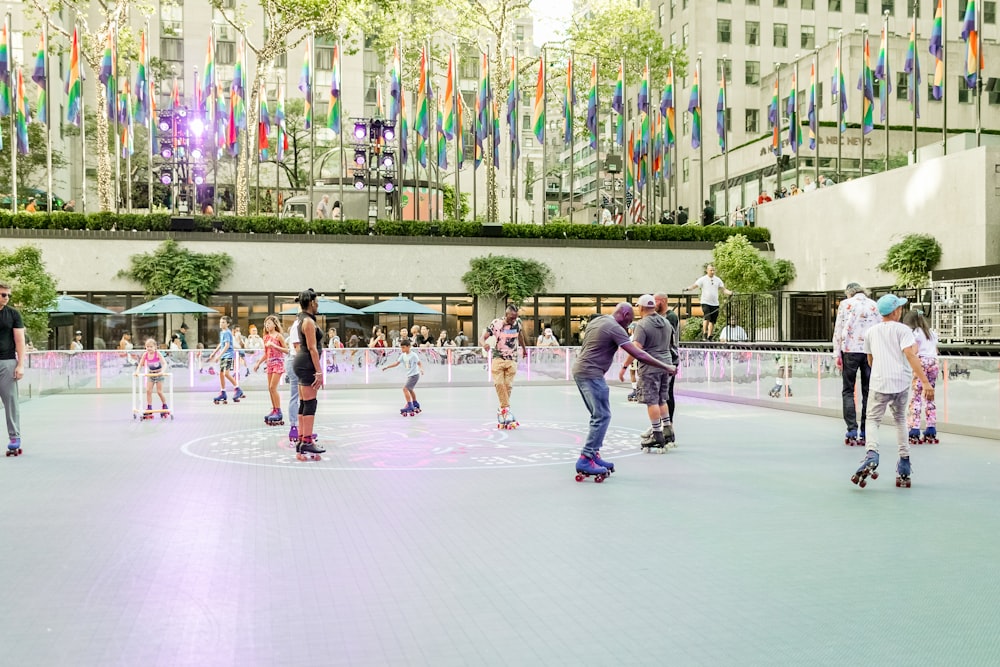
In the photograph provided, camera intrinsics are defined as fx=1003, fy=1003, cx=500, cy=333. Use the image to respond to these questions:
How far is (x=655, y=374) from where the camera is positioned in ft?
39.3

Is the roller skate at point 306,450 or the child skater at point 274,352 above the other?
the child skater at point 274,352

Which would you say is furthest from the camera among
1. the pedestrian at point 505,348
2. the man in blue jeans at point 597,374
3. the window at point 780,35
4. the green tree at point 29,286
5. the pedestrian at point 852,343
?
the window at point 780,35

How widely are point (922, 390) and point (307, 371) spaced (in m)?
7.91

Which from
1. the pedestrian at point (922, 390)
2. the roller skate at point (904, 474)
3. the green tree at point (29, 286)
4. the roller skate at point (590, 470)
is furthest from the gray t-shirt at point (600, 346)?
the green tree at point (29, 286)

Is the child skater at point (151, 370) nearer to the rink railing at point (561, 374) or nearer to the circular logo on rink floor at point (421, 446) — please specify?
the circular logo on rink floor at point (421, 446)

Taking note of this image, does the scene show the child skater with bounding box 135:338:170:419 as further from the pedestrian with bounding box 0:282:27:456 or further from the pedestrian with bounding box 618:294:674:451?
the pedestrian with bounding box 618:294:674:451

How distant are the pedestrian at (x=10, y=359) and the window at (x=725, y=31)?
199 feet

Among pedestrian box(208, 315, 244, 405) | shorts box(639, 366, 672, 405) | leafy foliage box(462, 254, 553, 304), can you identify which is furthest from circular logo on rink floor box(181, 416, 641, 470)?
leafy foliage box(462, 254, 553, 304)

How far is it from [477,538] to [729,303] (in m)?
23.0

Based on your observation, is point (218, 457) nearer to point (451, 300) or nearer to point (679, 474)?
point (679, 474)

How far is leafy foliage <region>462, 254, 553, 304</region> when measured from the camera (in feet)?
126

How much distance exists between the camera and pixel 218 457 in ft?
38.5

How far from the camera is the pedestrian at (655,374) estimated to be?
12039 millimetres

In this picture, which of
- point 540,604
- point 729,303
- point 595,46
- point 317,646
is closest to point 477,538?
point 540,604
